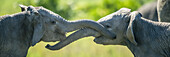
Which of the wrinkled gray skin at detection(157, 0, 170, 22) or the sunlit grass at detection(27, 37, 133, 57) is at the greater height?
the wrinkled gray skin at detection(157, 0, 170, 22)

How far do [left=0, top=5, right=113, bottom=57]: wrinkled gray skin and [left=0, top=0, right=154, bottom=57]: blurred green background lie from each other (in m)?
4.82

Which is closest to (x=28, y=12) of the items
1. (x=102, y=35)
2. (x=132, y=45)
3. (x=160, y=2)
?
(x=102, y=35)

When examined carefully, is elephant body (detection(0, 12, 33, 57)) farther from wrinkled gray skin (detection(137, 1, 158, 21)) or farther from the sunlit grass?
wrinkled gray skin (detection(137, 1, 158, 21))

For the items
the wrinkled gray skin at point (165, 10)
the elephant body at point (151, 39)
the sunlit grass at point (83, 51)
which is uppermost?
the wrinkled gray skin at point (165, 10)

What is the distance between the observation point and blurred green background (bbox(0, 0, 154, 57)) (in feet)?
49.9

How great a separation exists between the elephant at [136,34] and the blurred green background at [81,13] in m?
4.88

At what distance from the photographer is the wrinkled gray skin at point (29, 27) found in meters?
9.73

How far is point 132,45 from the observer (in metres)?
10.2

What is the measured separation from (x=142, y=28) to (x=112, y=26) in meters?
0.64

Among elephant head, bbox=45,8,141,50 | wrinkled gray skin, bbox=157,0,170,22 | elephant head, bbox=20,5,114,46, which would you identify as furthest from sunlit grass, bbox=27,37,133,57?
elephant head, bbox=20,5,114,46

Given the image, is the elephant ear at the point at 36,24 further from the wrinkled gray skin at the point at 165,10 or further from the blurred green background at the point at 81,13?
the blurred green background at the point at 81,13

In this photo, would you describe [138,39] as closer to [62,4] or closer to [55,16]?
[55,16]

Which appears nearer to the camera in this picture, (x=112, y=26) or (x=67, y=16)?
(x=112, y=26)

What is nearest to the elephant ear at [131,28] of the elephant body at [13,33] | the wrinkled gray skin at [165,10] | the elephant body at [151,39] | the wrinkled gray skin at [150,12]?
the elephant body at [151,39]
